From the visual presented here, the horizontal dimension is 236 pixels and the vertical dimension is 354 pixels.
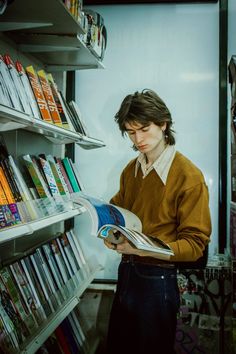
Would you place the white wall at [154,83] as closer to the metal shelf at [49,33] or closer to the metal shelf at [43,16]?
the metal shelf at [49,33]

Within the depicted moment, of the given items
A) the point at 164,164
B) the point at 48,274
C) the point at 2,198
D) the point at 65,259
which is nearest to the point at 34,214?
the point at 2,198

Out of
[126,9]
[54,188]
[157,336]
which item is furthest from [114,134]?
[157,336]

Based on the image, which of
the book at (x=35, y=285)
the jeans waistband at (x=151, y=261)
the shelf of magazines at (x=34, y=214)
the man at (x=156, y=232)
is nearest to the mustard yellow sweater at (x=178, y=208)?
the man at (x=156, y=232)

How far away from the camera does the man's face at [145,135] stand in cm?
181

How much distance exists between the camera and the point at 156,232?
1736 mm

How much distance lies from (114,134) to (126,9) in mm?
1033

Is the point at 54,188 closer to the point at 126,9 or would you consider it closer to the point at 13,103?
the point at 13,103

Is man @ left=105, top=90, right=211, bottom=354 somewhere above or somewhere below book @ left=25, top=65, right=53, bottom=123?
below

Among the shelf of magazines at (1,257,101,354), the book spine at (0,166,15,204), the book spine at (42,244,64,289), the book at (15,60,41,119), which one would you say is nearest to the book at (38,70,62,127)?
the book at (15,60,41,119)

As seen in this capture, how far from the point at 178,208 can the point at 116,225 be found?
1.13ft

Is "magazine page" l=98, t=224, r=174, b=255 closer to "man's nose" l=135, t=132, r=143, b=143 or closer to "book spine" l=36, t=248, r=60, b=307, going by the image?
"man's nose" l=135, t=132, r=143, b=143

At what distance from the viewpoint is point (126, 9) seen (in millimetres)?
3189

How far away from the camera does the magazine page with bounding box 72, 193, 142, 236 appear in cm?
145

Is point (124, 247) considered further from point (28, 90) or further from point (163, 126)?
point (28, 90)
